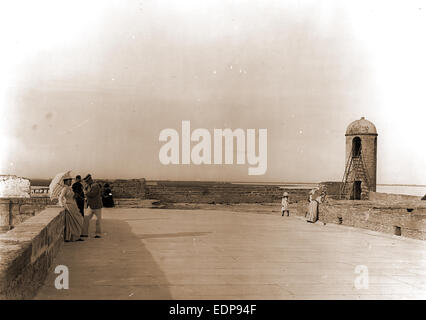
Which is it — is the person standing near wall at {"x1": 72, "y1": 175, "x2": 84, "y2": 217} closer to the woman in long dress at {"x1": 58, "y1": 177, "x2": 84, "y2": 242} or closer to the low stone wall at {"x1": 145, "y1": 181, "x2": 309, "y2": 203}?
the woman in long dress at {"x1": 58, "y1": 177, "x2": 84, "y2": 242}

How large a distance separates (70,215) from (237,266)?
4047mm

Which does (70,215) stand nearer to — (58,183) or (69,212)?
(69,212)

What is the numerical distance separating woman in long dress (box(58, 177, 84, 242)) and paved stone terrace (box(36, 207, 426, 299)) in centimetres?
32

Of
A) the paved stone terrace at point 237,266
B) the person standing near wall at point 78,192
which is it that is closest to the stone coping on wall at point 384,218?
the paved stone terrace at point 237,266

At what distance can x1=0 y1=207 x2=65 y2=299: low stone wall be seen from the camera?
403cm

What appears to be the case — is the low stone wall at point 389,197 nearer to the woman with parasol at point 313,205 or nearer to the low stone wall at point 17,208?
the woman with parasol at point 313,205

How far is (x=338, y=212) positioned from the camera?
55.9 feet

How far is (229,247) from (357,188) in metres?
25.1

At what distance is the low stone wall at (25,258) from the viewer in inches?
159

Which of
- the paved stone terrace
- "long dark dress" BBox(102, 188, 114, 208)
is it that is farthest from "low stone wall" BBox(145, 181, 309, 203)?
the paved stone terrace

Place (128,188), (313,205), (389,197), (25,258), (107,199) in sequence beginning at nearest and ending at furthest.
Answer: (25,258)
(313,205)
(107,199)
(128,188)
(389,197)

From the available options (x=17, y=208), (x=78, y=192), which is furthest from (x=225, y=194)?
(x=78, y=192)

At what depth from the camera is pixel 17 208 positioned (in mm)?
19594
